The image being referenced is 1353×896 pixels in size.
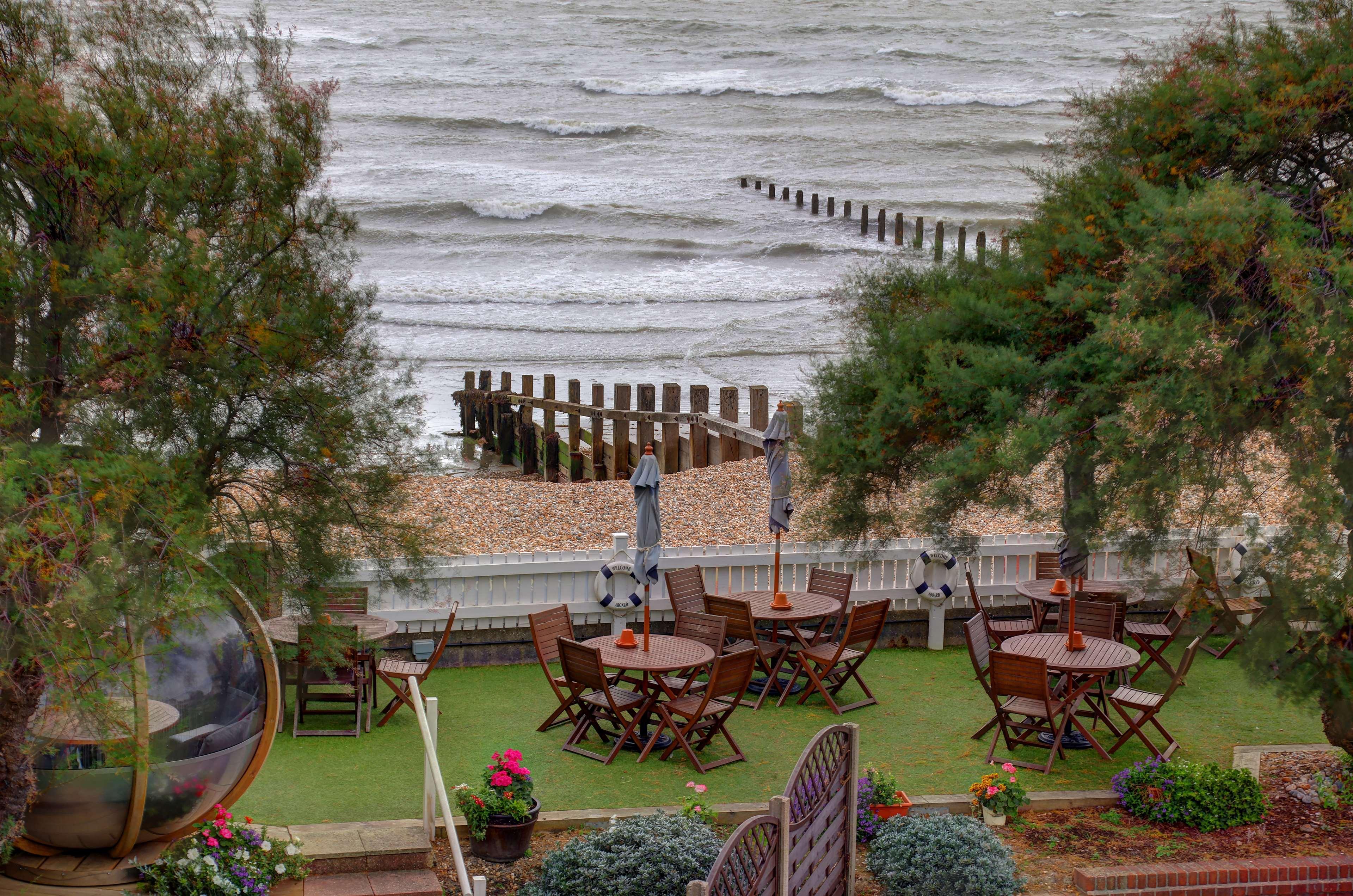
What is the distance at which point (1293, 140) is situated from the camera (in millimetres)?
7973

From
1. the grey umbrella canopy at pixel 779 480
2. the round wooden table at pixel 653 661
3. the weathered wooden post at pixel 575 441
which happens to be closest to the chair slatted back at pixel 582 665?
the round wooden table at pixel 653 661

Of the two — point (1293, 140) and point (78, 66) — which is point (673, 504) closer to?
point (1293, 140)

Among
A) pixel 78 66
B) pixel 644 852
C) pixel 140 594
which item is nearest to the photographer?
pixel 140 594

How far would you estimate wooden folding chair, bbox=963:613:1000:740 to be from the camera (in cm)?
945

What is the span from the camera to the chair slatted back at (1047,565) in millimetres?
12148

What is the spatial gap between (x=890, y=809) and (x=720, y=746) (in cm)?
191

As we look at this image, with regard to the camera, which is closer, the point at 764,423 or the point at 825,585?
the point at 825,585

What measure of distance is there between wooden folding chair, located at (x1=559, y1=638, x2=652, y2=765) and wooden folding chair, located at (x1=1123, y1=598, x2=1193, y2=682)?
4.53 meters

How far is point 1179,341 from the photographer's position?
7156 mm

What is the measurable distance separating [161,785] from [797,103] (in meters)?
62.8

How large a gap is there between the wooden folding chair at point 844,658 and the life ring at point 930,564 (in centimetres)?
121

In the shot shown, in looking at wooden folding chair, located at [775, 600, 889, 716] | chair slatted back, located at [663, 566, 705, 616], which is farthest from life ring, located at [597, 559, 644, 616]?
wooden folding chair, located at [775, 600, 889, 716]

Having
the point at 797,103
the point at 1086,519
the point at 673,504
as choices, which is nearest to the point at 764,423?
the point at 673,504

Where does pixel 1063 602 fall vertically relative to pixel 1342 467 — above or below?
below
